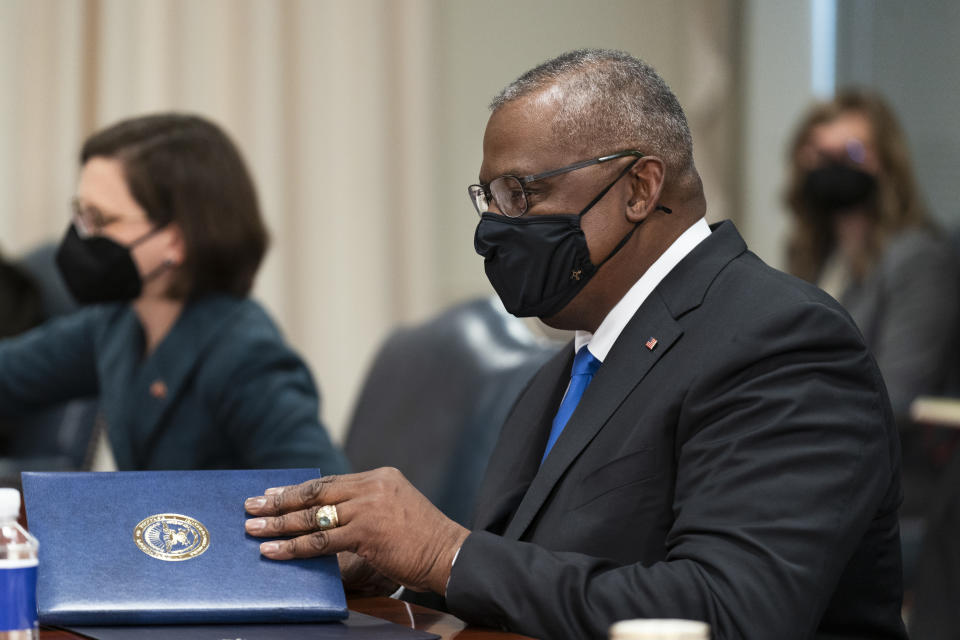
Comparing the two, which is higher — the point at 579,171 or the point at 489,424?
the point at 579,171

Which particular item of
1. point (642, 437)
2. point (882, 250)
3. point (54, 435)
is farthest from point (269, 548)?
point (882, 250)

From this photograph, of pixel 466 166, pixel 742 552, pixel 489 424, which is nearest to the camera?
pixel 742 552

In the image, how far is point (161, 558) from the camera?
1.19m

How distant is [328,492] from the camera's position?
1267mm

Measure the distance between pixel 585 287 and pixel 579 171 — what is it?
14 centimetres

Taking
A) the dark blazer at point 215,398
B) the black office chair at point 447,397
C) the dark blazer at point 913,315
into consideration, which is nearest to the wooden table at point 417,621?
the black office chair at point 447,397

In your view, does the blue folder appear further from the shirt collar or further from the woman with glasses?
the woman with glasses

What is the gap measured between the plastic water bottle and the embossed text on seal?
130mm

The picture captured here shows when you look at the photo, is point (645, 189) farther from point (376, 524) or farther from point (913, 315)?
point (913, 315)

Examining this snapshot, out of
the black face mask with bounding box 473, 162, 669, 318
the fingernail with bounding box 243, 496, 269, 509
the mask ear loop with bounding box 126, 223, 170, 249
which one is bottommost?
the fingernail with bounding box 243, 496, 269, 509

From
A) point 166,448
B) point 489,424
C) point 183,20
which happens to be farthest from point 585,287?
point 183,20

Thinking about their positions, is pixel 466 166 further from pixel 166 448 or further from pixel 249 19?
pixel 166 448

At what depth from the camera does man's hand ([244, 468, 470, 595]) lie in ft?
4.05

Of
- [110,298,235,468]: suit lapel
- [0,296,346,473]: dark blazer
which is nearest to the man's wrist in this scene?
[0,296,346,473]: dark blazer
